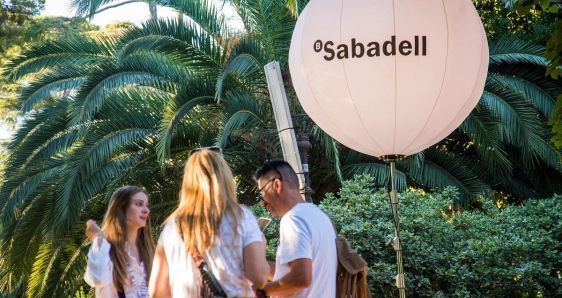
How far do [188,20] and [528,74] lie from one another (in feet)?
15.9

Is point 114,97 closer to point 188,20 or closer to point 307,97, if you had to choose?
point 188,20

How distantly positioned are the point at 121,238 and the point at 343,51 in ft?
7.75

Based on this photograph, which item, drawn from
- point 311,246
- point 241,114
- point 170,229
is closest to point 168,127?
point 241,114

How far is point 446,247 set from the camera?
11523 millimetres

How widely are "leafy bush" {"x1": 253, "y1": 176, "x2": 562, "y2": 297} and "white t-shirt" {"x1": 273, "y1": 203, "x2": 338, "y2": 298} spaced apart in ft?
17.9

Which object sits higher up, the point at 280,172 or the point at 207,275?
the point at 280,172

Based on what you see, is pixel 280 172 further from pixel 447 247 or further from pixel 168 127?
pixel 168 127

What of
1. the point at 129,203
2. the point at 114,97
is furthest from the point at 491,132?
the point at 129,203

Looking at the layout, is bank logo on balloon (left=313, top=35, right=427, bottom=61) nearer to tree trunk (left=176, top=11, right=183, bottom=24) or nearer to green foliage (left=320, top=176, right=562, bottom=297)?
green foliage (left=320, top=176, right=562, bottom=297)

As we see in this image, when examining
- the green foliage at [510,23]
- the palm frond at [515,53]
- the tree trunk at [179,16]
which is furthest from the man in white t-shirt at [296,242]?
the green foliage at [510,23]

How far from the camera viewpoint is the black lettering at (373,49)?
23.6ft

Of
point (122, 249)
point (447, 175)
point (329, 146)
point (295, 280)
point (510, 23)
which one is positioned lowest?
point (447, 175)

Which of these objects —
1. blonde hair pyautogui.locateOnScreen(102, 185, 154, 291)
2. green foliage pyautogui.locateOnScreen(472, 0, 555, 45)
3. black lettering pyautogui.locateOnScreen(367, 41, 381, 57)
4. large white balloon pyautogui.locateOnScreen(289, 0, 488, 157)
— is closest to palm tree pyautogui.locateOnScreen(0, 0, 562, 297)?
green foliage pyautogui.locateOnScreen(472, 0, 555, 45)

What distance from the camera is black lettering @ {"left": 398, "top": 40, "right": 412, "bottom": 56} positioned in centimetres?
715
